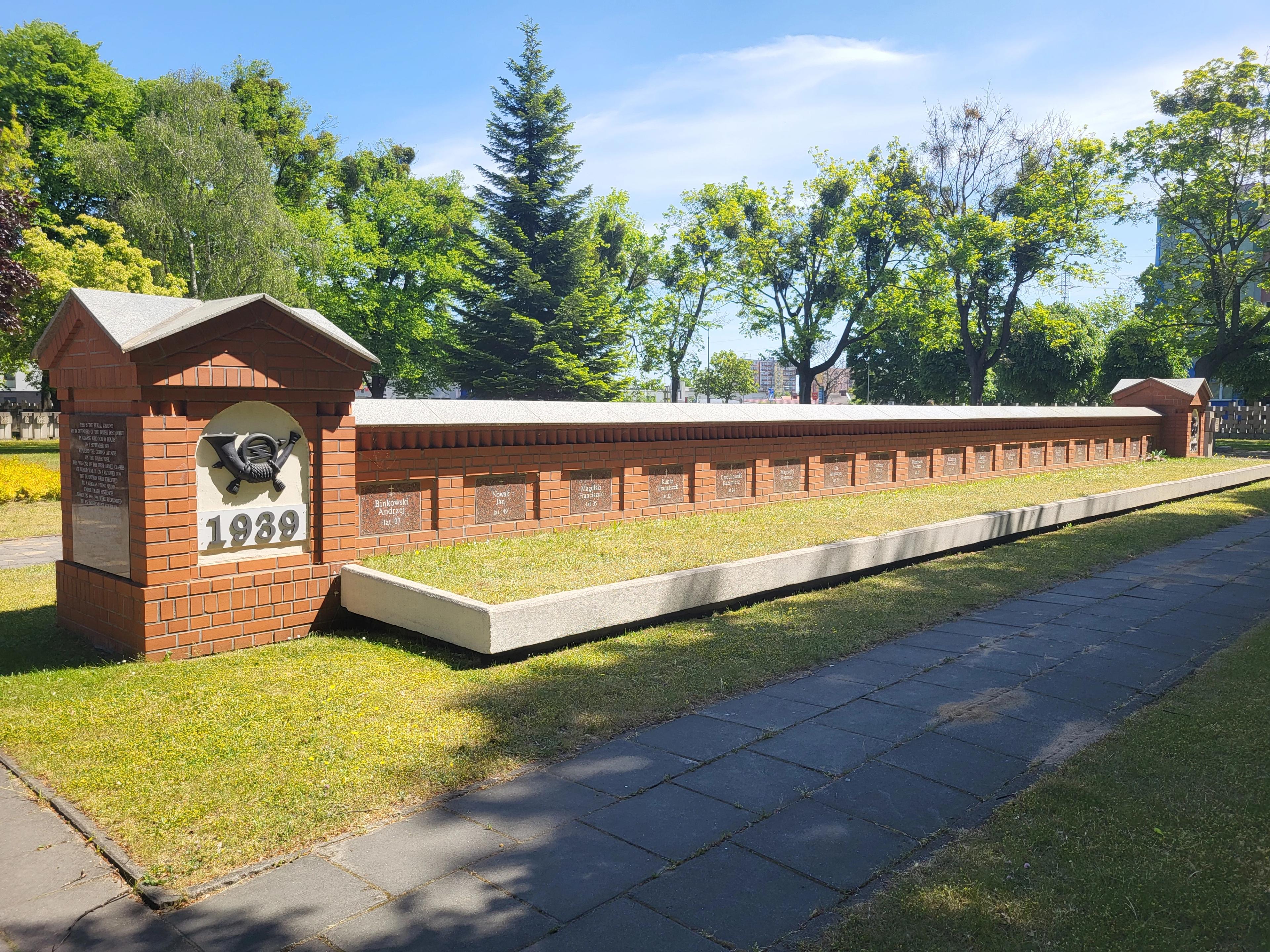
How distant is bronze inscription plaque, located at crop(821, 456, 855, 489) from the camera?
42.8 ft

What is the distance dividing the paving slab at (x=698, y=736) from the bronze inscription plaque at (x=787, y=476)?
7227mm

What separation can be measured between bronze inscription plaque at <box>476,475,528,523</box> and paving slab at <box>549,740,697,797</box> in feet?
13.8

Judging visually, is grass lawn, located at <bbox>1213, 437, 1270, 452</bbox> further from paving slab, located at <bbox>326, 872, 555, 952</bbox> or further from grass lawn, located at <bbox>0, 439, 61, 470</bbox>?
grass lawn, located at <bbox>0, 439, 61, 470</bbox>

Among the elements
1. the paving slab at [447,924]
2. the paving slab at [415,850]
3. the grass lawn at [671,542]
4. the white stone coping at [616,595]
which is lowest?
the paving slab at [447,924]

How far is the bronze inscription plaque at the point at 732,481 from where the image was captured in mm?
11219

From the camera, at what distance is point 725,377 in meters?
67.6

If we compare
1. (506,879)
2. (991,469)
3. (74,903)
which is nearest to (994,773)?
(506,879)

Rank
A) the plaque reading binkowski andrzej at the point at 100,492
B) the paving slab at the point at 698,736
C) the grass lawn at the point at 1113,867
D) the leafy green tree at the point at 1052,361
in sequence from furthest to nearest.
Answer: the leafy green tree at the point at 1052,361 < the plaque reading binkowski andrzej at the point at 100,492 < the paving slab at the point at 698,736 < the grass lawn at the point at 1113,867

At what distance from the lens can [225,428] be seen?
6.35 meters

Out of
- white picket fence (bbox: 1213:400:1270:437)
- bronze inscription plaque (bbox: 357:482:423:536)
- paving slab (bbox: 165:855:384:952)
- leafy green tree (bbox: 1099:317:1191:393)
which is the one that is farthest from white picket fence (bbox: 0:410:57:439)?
white picket fence (bbox: 1213:400:1270:437)

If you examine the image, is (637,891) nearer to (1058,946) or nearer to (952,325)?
(1058,946)

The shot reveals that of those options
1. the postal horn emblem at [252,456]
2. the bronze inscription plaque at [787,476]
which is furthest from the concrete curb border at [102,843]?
the bronze inscription plaque at [787,476]

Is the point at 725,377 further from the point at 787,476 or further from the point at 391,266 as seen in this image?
the point at 787,476

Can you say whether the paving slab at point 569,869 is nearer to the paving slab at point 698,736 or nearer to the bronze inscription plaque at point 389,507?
the paving slab at point 698,736
